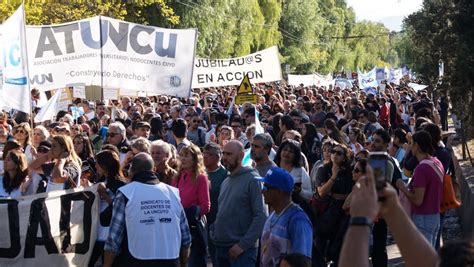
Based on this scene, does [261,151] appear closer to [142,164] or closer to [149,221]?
[142,164]

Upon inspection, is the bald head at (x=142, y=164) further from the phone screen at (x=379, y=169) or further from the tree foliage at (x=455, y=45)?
the tree foliage at (x=455, y=45)

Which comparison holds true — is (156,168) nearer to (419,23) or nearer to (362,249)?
(362,249)

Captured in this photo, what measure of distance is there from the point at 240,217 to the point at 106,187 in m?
1.25

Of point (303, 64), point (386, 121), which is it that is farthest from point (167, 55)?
point (303, 64)

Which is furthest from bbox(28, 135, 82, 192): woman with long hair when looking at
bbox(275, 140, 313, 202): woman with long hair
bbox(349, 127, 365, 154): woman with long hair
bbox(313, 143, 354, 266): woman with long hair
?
bbox(349, 127, 365, 154): woman with long hair

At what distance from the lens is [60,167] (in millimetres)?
9336

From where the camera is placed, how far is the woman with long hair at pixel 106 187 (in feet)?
27.5

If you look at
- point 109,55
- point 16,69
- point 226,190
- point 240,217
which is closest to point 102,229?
point 226,190

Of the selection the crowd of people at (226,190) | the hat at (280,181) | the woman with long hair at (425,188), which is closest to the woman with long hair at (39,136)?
the crowd of people at (226,190)

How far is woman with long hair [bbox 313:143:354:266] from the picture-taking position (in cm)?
943

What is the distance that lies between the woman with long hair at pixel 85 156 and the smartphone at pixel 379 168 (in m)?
7.26

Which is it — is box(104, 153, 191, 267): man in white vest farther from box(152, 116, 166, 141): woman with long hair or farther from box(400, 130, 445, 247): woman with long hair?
box(152, 116, 166, 141): woman with long hair

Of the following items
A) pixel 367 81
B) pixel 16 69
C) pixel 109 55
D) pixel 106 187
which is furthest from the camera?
pixel 367 81

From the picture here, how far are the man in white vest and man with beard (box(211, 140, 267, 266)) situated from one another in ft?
2.59
